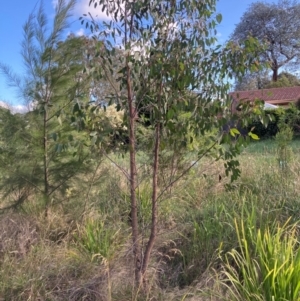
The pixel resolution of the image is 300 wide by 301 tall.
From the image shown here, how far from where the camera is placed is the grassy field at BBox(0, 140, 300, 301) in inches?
117

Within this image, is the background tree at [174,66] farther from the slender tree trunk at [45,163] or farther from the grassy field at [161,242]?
the slender tree trunk at [45,163]

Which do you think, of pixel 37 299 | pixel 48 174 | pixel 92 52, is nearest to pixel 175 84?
pixel 92 52

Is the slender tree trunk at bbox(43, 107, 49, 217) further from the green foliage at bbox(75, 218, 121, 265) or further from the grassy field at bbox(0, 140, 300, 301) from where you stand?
the green foliage at bbox(75, 218, 121, 265)

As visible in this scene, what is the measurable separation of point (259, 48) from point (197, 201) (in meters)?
2.95

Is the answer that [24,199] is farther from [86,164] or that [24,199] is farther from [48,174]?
[86,164]

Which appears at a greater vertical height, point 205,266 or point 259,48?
point 259,48

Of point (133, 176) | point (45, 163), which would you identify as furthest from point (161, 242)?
point (45, 163)

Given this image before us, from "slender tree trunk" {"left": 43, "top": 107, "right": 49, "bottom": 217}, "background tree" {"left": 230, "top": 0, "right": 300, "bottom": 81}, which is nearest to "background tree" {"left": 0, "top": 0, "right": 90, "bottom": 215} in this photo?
"slender tree trunk" {"left": 43, "top": 107, "right": 49, "bottom": 217}

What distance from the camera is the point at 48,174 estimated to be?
4508mm

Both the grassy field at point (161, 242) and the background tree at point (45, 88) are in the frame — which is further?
the background tree at point (45, 88)

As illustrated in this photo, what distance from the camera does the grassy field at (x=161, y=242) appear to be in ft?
9.77

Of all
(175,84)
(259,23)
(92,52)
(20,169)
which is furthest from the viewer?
(259,23)

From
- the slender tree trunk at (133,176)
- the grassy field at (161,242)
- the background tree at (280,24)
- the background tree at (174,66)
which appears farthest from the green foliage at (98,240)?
the background tree at (280,24)

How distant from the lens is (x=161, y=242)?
3.95 m
